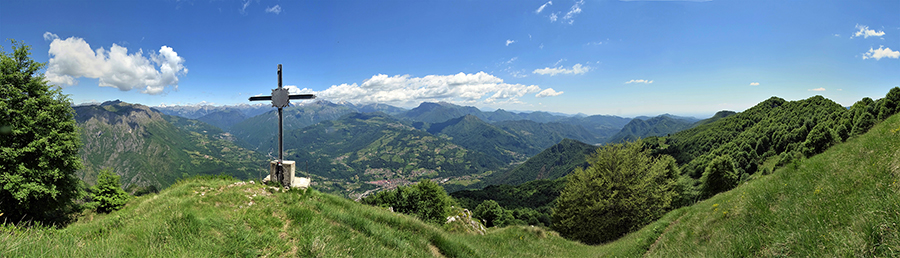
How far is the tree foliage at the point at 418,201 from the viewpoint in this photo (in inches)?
1404

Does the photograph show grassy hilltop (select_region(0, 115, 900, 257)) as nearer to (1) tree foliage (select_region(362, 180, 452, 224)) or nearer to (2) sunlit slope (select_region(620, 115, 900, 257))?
(2) sunlit slope (select_region(620, 115, 900, 257))

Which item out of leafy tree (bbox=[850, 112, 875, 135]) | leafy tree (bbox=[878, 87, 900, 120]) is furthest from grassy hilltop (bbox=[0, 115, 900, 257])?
leafy tree (bbox=[878, 87, 900, 120])

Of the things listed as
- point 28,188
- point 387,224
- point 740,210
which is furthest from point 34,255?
point 28,188

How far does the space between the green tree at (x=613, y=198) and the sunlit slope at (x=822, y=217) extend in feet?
35.8

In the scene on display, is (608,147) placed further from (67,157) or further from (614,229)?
(67,157)

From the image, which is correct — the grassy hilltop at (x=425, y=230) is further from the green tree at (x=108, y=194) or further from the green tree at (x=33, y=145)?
the green tree at (x=108, y=194)

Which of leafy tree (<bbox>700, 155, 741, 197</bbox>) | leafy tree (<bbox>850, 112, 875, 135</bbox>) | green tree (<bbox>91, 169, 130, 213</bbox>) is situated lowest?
leafy tree (<bbox>700, 155, 741, 197</bbox>)

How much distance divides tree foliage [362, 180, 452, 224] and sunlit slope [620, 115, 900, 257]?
28098 mm

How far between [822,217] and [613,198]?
55.3ft

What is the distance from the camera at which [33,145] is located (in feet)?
45.5

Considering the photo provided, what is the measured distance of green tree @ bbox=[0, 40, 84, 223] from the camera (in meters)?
13.4

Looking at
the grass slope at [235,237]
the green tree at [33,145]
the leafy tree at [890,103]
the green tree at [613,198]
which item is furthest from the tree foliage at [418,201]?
the leafy tree at [890,103]

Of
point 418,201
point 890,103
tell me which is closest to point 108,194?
point 418,201

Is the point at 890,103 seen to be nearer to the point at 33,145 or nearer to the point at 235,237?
the point at 235,237
